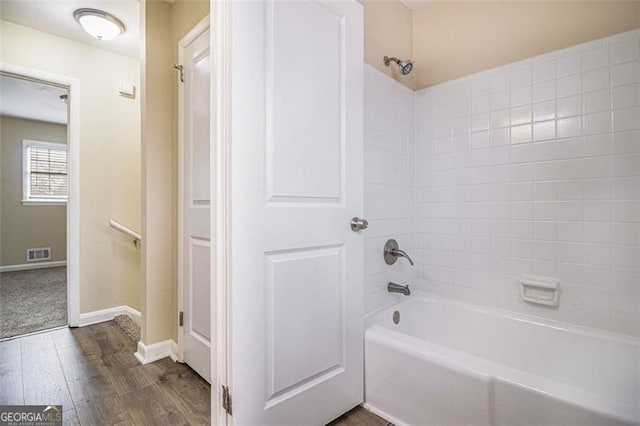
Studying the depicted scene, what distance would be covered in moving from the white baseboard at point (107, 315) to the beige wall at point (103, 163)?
0.04 m

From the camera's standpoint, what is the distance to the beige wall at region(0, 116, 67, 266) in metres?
4.37

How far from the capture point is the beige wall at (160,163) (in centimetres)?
185

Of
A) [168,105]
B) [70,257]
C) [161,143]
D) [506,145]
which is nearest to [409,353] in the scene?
[506,145]

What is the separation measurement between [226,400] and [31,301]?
331cm

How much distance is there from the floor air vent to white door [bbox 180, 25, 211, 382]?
15.0 ft

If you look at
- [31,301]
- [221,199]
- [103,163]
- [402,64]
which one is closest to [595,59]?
[402,64]

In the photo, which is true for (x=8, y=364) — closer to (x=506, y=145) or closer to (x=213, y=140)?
(x=213, y=140)

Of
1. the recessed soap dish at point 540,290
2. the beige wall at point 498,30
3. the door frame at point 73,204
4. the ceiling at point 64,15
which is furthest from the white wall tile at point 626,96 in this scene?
the door frame at point 73,204

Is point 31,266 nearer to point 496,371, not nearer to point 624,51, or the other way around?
point 496,371

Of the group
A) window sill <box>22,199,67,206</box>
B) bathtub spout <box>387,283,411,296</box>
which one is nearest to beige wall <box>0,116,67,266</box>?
window sill <box>22,199,67,206</box>

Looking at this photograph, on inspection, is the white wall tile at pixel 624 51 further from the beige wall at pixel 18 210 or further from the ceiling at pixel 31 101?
the beige wall at pixel 18 210

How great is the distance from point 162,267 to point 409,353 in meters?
1.59

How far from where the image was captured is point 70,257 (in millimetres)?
2373

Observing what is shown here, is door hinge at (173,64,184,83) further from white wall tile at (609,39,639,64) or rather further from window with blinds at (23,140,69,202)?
window with blinds at (23,140,69,202)
